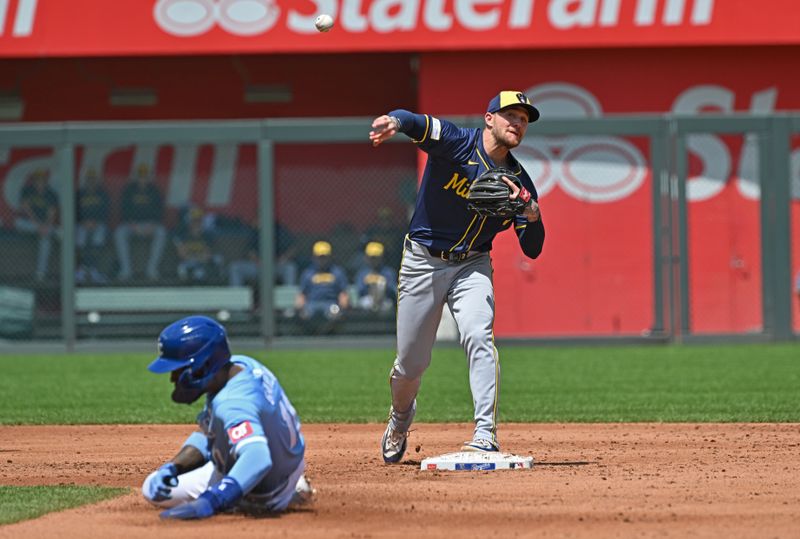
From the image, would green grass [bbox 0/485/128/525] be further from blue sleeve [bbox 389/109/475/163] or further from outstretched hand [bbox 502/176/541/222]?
outstretched hand [bbox 502/176/541/222]

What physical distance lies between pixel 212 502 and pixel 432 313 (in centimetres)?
236

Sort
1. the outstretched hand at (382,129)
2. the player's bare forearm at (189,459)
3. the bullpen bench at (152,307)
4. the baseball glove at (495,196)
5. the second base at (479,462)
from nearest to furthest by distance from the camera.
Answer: the player's bare forearm at (189,459), the outstretched hand at (382,129), the baseball glove at (495,196), the second base at (479,462), the bullpen bench at (152,307)

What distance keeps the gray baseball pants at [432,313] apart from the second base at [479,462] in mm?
310

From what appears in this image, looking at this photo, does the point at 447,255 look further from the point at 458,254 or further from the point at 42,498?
the point at 42,498

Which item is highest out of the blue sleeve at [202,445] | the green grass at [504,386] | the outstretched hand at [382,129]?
the outstretched hand at [382,129]

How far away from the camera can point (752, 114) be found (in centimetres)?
1830

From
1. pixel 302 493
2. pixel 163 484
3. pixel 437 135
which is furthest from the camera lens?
pixel 437 135

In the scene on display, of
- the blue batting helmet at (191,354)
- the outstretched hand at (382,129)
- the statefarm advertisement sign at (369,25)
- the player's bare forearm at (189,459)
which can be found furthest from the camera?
the statefarm advertisement sign at (369,25)

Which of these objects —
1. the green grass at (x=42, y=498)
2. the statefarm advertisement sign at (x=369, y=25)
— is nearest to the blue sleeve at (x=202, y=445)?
the green grass at (x=42, y=498)

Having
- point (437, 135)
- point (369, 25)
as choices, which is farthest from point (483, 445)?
point (369, 25)

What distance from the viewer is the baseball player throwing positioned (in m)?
7.22

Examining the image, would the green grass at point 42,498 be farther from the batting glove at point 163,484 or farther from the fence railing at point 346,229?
the fence railing at point 346,229

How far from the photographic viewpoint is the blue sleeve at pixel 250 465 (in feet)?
17.5

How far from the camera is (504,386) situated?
1302cm
